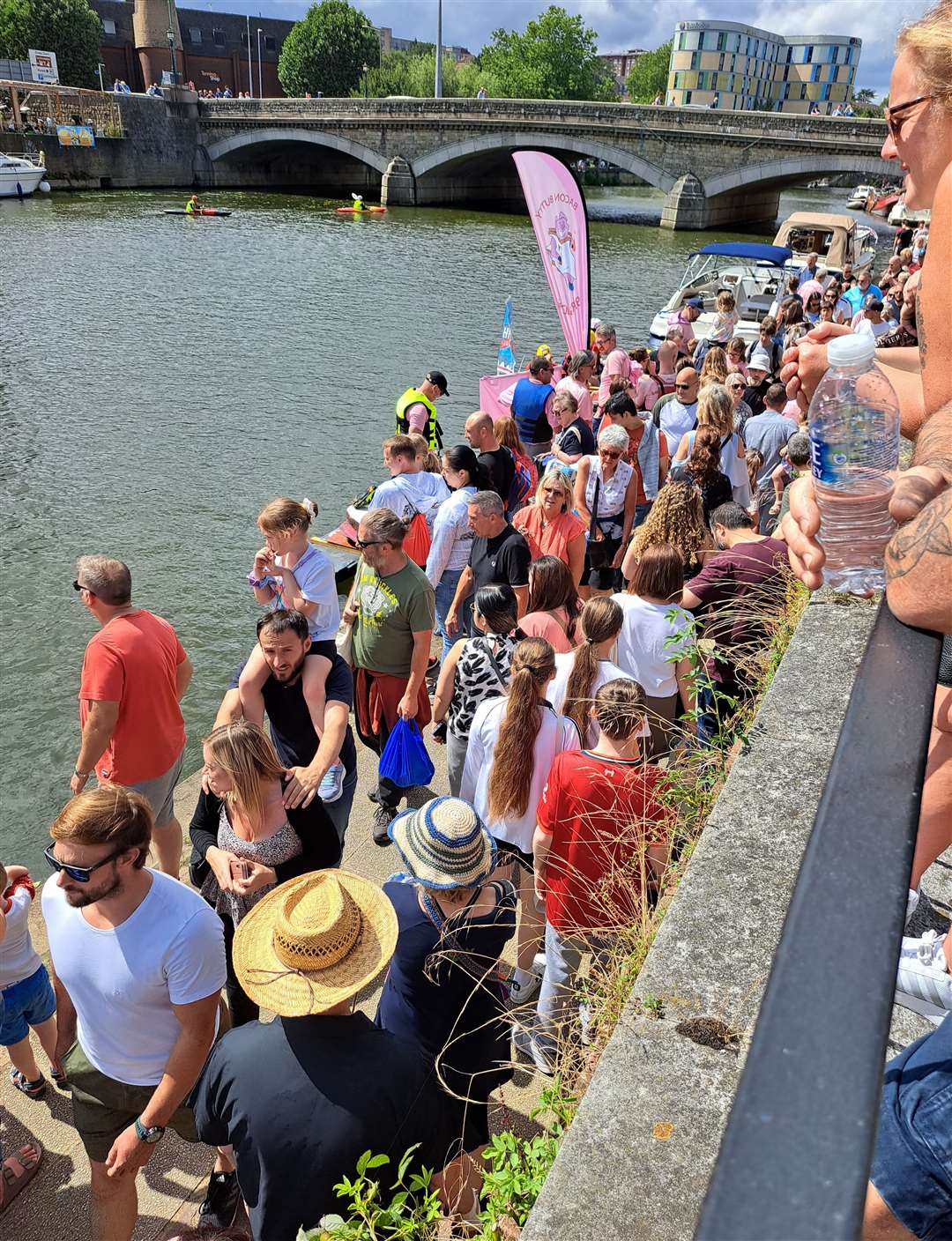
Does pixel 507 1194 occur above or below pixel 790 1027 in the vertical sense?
below

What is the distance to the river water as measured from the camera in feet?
28.5

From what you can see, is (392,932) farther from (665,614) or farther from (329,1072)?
(665,614)

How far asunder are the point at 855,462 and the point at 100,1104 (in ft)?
9.81

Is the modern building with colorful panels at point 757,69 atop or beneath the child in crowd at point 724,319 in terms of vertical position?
atop

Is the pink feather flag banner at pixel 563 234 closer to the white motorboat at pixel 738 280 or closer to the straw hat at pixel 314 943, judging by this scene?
the white motorboat at pixel 738 280

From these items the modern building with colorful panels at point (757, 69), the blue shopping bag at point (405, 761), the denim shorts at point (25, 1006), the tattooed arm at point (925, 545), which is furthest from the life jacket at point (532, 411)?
the modern building with colorful panels at point (757, 69)

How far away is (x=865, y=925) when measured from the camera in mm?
738

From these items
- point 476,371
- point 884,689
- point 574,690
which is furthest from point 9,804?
point 476,371

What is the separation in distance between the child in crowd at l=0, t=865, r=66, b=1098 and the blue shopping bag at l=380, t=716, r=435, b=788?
6.19ft

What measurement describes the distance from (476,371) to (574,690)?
15.8m

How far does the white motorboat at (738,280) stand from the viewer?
723 inches

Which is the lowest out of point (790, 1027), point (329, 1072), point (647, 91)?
point (329, 1072)

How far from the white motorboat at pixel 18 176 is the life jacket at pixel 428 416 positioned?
141 feet

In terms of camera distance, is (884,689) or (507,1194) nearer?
(884,689)
